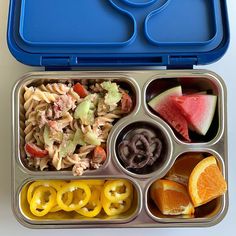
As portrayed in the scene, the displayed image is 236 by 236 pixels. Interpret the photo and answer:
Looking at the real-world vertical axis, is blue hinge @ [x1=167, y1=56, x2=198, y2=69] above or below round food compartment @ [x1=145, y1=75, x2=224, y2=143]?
above

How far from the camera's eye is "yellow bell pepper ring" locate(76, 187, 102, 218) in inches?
42.4

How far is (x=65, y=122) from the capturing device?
3.51 feet

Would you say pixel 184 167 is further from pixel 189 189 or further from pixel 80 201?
pixel 80 201

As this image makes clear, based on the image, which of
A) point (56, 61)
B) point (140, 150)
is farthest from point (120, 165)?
point (56, 61)

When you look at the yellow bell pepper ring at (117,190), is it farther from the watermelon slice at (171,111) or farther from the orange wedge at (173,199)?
the watermelon slice at (171,111)

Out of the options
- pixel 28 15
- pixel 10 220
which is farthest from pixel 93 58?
pixel 10 220

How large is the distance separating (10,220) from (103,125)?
0.34 m

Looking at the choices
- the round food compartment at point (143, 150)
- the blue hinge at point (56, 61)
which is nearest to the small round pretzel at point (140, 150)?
the round food compartment at point (143, 150)

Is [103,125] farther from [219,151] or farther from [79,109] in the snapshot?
[219,151]

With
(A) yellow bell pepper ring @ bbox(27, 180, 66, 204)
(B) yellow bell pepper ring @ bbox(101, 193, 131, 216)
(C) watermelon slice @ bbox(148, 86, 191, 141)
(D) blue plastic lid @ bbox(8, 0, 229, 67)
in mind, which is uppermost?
(D) blue plastic lid @ bbox(8, 0, 229, 67)

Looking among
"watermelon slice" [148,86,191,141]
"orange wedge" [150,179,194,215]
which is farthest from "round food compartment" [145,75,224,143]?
"orange wedge" [150,179,194,215]

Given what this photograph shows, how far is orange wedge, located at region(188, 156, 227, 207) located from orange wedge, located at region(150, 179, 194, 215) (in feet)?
0.08

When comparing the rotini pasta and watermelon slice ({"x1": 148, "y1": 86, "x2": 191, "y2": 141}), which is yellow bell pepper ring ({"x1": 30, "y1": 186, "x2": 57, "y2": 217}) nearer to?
the rotini pasta

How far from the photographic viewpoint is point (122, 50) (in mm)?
1090
